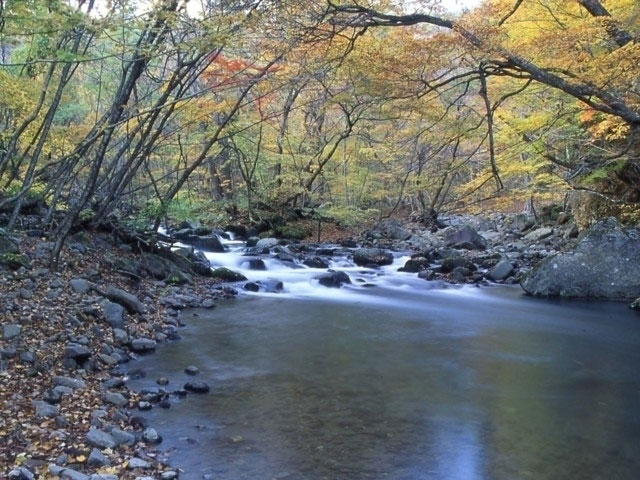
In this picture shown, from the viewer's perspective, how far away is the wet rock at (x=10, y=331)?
565 centimetres

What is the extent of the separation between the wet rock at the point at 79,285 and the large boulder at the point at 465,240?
1365 cm

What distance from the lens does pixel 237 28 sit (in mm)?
7125

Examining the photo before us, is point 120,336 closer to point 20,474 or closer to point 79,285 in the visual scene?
point 79,285

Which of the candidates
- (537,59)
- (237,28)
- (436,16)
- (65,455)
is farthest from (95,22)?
(537,59)

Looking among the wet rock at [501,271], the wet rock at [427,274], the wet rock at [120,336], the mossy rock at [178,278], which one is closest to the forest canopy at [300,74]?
the mossy rock at [178,278]

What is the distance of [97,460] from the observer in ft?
12.6

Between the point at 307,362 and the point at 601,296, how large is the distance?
7.58 meters

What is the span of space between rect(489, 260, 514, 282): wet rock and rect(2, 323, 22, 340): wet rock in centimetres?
1092

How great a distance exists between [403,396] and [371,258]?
10389 mm

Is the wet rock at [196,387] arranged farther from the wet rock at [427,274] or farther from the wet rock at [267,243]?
the wet rock at [267,243]

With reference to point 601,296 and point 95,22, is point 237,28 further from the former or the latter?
point 601,296

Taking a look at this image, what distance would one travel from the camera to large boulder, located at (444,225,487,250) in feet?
62.5

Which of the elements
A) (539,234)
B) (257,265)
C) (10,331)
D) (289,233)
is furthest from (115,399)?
(539,234)

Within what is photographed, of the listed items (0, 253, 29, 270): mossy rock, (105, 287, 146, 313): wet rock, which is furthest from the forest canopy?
(105, 287, 146, 313): wet rock
